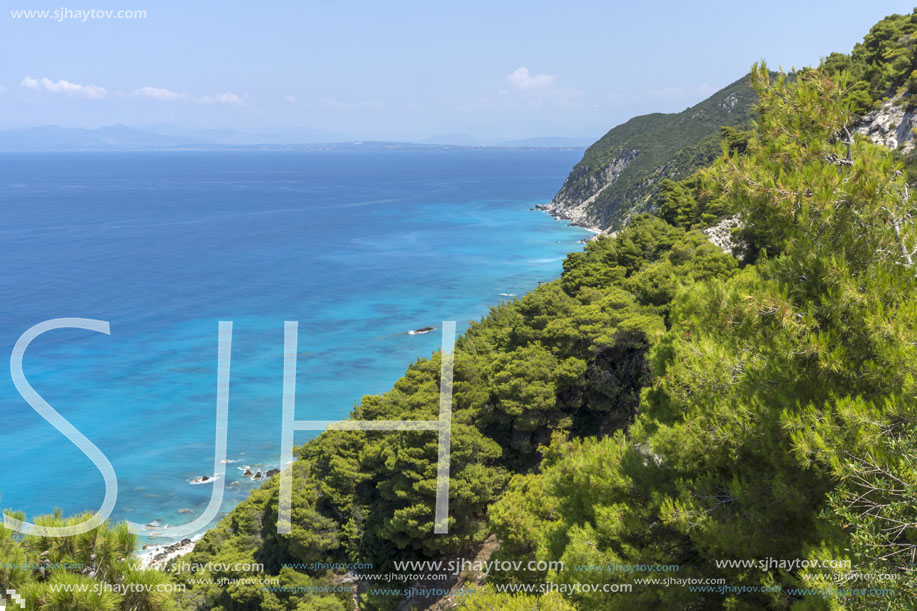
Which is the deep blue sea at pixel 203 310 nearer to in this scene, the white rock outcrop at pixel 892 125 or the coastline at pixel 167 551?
the coastline at pixel 167 551

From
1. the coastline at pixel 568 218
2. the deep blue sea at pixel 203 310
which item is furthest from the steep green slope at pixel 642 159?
the deep blue sea at pixel 203 310

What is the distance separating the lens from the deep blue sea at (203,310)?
2872 centimetres

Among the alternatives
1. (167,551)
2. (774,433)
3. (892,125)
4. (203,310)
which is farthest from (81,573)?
(203,310)

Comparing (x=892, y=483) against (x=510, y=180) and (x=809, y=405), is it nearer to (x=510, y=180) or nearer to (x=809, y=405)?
(x=809, y=405)

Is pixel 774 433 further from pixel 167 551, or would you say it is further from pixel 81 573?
pixel 167 551

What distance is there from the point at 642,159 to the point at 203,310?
66.0 m

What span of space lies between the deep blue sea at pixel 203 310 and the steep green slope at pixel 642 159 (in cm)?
630

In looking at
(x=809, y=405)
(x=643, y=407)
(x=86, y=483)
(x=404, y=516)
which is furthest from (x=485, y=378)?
(x=86, y=483)

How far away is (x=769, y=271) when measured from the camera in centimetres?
647

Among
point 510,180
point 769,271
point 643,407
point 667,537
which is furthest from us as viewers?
point 510,180

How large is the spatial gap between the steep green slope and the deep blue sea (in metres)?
6.30

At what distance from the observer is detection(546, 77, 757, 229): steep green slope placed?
222 feet

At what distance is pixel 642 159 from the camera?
86.5 m

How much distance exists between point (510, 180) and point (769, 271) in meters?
160
